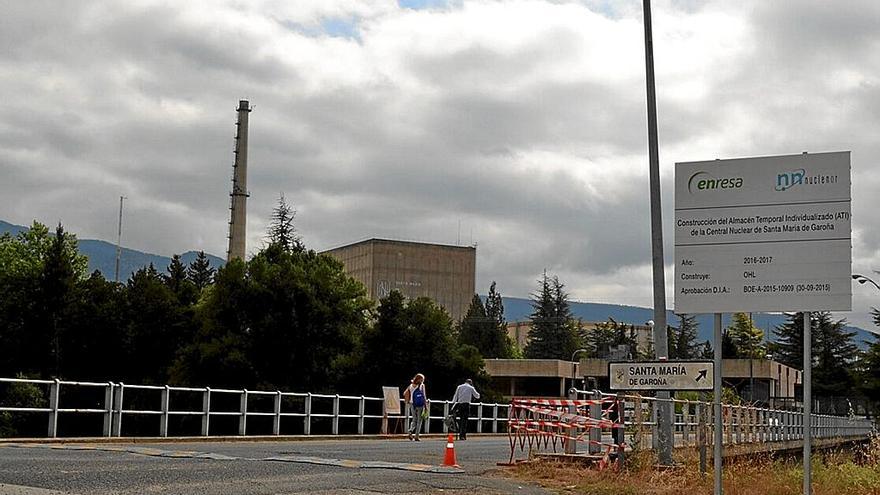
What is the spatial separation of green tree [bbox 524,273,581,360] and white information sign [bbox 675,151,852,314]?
11840 cm

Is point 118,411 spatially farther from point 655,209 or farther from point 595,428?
point 655,209

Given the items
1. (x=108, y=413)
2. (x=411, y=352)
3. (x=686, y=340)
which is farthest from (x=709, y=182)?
(x=686, y=340)

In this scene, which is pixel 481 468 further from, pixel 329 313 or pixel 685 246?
pixel 329 313

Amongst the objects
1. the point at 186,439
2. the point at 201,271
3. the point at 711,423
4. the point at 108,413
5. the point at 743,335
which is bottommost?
the point at 186,439

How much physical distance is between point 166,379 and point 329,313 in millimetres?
9714

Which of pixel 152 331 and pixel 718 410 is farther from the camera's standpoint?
pixel 152 331

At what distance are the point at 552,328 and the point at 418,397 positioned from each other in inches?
4079

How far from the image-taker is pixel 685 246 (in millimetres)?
13531

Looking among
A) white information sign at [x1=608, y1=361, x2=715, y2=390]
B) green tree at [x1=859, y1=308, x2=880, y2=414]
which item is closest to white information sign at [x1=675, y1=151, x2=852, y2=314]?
white information sign at [x1=608, y1=361, x2=715, y2=390]

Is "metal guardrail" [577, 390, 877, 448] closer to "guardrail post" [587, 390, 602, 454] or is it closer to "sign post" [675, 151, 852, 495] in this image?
"guardrail post" [587, 390, 602, 454]

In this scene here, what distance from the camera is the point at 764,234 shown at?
13242 millimetres

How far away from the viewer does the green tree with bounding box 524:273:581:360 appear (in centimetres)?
13225

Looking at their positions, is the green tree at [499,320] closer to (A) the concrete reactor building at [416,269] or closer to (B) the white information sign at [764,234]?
(A) the concrete reactor building at [416,269]

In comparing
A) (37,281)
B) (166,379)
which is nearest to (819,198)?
(166,379)
